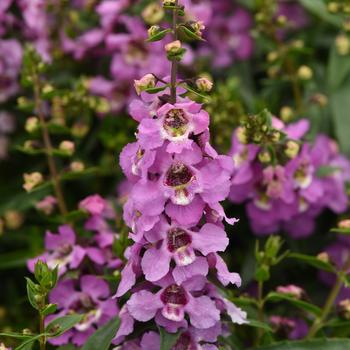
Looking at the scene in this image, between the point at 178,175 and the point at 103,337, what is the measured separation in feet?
1.17

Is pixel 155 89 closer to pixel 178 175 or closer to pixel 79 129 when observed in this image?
pixel 178 175

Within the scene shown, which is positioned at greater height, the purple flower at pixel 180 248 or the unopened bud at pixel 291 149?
the purple flower at pixel 180 248

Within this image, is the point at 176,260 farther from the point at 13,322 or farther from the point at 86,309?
the point at 13,322

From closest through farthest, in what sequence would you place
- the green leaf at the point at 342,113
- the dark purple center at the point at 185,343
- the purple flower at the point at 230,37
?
1. the dark purple center at the point at 185,343
2. the green leaf at the point at 342,113
3. the purple flower at the point at 230,37

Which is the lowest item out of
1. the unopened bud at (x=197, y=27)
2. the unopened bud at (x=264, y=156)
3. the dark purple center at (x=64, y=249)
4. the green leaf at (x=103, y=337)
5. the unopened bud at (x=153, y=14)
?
the dark purple center at (x=64, y=249)

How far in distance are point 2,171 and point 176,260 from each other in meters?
1.38

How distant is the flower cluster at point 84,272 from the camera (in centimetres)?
157

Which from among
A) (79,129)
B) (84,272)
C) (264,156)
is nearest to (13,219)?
(79,129)

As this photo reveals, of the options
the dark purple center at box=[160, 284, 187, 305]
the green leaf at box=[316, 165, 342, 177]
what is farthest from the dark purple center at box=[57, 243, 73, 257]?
the green leaf at box=[316, 165, 342, 177]

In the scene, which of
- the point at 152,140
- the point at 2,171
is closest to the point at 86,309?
the point at 152,140

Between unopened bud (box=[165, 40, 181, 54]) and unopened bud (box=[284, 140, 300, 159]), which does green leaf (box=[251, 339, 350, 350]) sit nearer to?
unopened bud (box=[284, 140, 300, 159])

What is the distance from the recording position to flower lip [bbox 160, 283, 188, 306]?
4.33 ft

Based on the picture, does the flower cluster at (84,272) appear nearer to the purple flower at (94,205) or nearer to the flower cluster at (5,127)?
the purple flower at (94,205)

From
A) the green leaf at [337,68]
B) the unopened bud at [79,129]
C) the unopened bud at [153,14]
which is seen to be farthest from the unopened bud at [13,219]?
the green leaf at [337,68]
